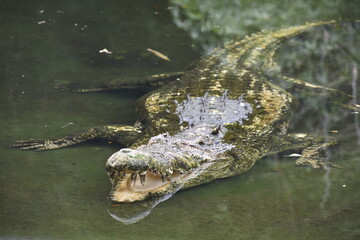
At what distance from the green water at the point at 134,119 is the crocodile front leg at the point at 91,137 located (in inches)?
3.2

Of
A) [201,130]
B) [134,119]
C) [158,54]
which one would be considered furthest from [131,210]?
[158,54]

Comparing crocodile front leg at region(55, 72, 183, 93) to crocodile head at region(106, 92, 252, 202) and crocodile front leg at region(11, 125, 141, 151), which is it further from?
crocodile front leg at region(11, 125, 141, 151)

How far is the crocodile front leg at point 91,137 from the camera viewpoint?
482 centimetres

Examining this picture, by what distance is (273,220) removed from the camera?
3.81 metres

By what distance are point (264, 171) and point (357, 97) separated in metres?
1.84

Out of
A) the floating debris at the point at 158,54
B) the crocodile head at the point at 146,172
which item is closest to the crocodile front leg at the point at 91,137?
the crocodile head at the point at 146,172

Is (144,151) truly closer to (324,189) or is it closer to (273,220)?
(273,220)

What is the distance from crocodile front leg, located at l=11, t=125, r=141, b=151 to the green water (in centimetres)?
8

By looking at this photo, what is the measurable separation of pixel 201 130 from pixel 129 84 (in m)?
1.56

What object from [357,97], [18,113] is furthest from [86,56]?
[357,97]

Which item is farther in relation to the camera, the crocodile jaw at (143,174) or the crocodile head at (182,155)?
the crocodile head at (182,155)

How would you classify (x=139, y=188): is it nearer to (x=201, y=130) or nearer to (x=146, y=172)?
(x=146, y=172)

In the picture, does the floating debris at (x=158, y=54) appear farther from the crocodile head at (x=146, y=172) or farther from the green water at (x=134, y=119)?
the crocodile head at (x=146, y=172)

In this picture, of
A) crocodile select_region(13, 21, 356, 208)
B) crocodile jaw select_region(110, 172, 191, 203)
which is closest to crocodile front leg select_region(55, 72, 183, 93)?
crocodile select_region(13, 21, 356, 208)
